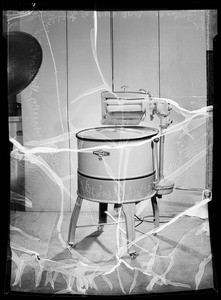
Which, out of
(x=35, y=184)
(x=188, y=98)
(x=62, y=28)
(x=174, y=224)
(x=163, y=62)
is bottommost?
(x=174, y=224)

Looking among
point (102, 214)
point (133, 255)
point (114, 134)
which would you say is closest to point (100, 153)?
point (114, 134)

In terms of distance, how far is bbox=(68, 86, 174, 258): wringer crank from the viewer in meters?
2.35

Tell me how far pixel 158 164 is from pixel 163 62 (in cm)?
58

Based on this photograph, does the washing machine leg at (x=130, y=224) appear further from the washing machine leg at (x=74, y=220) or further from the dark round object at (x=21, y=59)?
the dark round object at (x=21, y=59)

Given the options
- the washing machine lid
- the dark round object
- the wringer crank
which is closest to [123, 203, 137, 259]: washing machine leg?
the wringer crank

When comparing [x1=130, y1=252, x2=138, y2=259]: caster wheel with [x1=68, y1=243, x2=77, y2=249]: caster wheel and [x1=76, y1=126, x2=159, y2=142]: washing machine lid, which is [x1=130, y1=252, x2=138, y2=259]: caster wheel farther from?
[x1=76, y1=126, x2=159, y2=142]: washing machine lid

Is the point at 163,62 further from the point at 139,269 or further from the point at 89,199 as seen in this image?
the point at 139,269

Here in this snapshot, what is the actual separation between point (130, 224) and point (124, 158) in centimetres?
38

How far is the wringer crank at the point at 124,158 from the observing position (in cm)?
235

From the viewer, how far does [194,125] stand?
240 centimetres

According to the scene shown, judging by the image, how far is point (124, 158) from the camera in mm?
2410

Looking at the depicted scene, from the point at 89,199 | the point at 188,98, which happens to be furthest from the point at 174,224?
the point at 188,98

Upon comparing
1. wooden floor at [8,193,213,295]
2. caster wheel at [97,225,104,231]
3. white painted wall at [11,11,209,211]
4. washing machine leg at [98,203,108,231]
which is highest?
white painted wall at [11,11,209,211]

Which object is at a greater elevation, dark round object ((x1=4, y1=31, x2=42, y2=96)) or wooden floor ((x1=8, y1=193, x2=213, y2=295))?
dark round object ((x1=4, y1=31, x2=42, y2=96))
